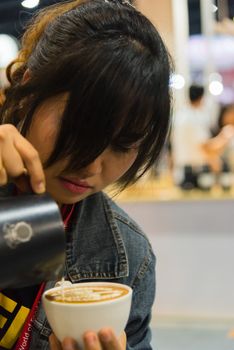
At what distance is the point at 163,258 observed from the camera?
11.0ft

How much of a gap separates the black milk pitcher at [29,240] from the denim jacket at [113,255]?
0.35m

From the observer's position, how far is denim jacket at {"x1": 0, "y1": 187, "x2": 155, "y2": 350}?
1001 mm

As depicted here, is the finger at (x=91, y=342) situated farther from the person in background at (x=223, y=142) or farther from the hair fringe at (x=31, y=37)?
the person in background at (x=223, y=142)

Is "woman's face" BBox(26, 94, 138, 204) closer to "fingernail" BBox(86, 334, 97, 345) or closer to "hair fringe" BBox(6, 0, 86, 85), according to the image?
"hair fringe" BBox(6, 0, 86, 85)

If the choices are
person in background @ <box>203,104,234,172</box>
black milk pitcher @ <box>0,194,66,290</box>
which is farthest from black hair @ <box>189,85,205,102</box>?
black milk pitcher @ <box>0,194,66,290</box>

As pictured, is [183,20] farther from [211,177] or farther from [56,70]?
[56,70]

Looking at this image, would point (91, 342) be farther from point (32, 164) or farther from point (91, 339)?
point (32, 164)

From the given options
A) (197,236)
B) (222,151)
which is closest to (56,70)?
(197,236)

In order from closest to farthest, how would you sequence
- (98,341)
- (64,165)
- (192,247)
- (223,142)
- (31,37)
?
(98,341) → (64,165) → (31,37) → (192,247) → (223,142)

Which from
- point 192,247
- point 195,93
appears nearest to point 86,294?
point 192,247

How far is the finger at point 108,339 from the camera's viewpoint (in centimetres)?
71

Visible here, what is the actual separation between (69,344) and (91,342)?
0.13ft

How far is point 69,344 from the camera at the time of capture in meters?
0.72

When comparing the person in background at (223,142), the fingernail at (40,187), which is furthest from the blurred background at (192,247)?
the fingernail at (40,187)
